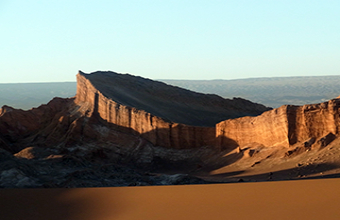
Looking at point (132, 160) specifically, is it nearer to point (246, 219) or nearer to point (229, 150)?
point (229, 150)

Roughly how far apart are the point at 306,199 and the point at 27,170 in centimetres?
1219

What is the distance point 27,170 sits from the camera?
1647 centimetres

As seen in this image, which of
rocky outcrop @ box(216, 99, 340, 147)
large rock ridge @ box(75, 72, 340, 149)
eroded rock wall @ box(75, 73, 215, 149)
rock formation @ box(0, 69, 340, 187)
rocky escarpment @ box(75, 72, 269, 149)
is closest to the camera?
rock formation @ box(0, 69, 340, 187)

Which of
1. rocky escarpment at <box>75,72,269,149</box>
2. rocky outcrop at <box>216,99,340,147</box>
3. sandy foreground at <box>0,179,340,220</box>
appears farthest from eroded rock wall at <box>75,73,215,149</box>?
sandy foreground at <box>0,179,340,220</box>

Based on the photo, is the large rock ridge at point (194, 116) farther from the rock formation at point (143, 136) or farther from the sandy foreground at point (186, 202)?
the sandy foreground at point (186, 202)

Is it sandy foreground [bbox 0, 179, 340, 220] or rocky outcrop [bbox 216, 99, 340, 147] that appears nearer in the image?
sandy foreground [bbox 0, 179, 340, 220]

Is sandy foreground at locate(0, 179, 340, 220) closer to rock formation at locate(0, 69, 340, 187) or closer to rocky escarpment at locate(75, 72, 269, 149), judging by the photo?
rock formation at locate(0, 69, 340, 187)

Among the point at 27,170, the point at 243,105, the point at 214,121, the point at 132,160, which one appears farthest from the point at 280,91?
the point at 27,170

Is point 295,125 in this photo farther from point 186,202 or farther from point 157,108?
point 157,108

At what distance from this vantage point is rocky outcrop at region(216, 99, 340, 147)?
17.7m

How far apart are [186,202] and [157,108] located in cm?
2745

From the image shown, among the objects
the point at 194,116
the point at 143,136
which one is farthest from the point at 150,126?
the point at 194,116

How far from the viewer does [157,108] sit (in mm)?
34844

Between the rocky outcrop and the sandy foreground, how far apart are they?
1052cm
